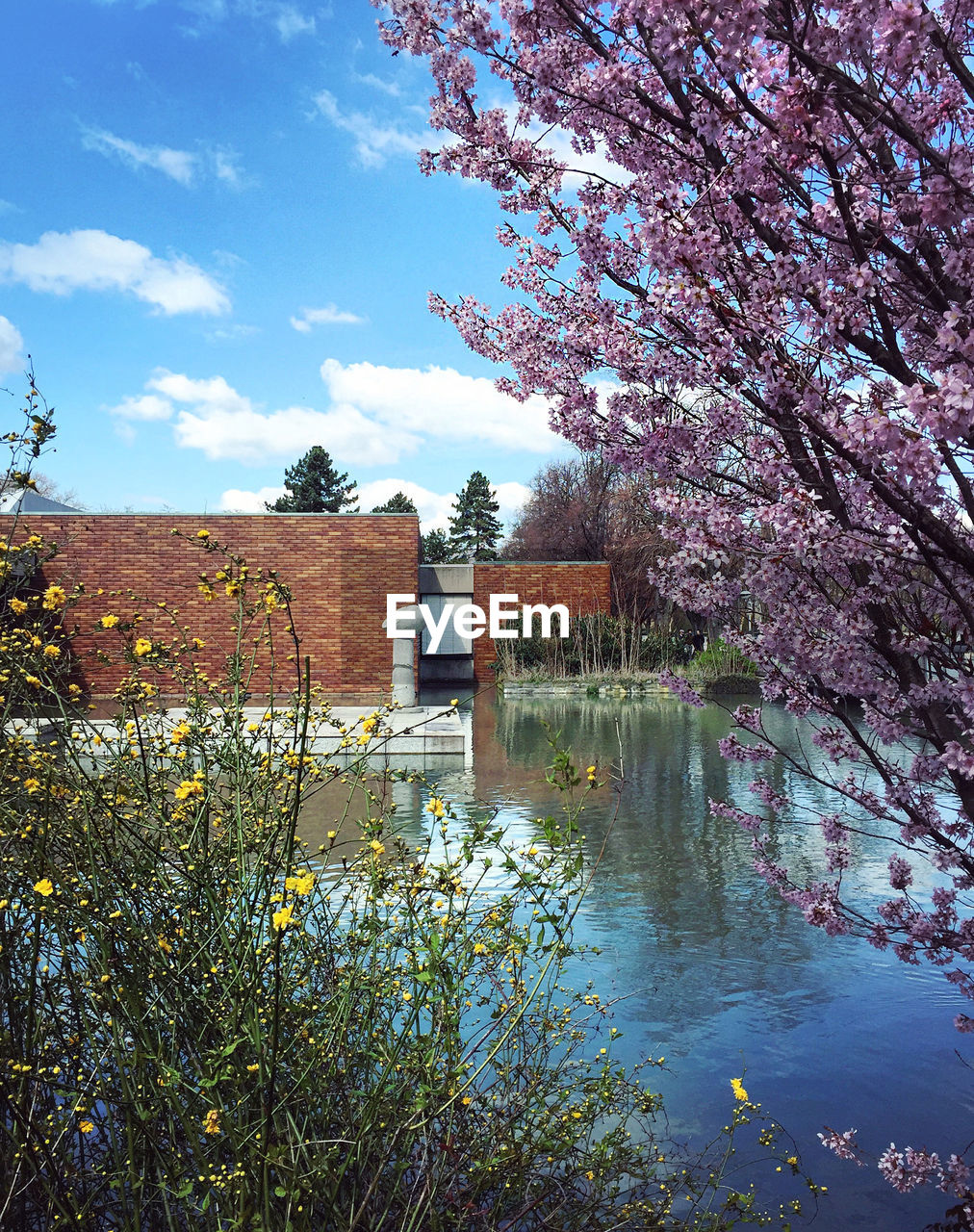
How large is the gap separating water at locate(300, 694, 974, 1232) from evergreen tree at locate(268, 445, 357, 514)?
41.0 m

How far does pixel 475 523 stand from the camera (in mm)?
52656

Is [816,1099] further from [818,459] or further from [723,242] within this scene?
[723,242]

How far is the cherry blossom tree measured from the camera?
7.23 feet

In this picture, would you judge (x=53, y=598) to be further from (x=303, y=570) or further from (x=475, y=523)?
(x=475, y=523)

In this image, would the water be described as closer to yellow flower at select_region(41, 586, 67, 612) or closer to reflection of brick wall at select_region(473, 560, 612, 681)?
yellow flower at select_region(41, 586, 67, 612)

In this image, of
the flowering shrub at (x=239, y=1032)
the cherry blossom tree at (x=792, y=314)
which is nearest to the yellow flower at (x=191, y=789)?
the flowering shrub at (x=239, y=1032)

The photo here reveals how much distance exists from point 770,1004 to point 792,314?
9.63 feet

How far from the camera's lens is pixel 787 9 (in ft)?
6.94

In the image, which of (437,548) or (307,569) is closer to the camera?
(307,569)

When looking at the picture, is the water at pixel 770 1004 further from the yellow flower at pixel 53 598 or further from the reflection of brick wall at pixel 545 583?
the reflection of brick wall at pixel 545 583

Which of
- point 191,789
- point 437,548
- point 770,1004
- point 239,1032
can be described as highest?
point 437,548

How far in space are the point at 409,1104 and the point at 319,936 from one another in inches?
21.1

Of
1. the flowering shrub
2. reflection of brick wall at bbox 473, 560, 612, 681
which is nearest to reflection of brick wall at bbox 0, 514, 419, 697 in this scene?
reflection of brick wall at bbox 473, 560, 612, 681

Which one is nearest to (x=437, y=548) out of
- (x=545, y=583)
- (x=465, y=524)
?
(x=465, y=524)
